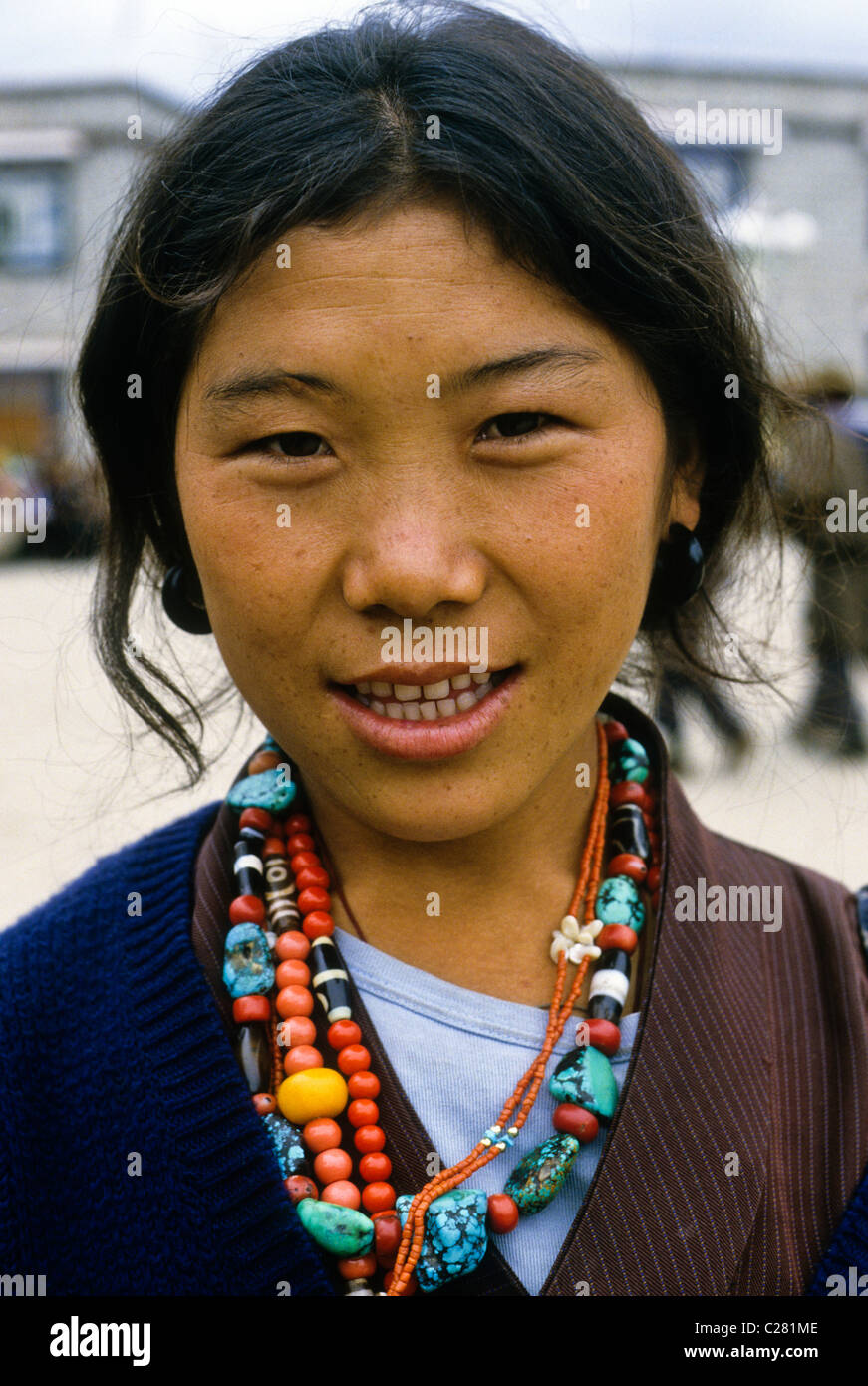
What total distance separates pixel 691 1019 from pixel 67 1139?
2.20 ft

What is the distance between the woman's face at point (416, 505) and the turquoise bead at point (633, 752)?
32 cm

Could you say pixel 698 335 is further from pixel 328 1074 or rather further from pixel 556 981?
pixel 328 1074

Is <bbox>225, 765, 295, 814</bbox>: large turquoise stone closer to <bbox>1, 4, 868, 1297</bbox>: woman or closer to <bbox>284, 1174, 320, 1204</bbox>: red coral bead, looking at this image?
<bbox>1, 4, 868, 1297</bbox>: woman

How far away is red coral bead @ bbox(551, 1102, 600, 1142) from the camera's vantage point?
48.9 inches

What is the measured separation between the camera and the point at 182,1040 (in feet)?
4.09

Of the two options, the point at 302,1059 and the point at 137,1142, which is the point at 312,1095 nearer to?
the point at 302,1059

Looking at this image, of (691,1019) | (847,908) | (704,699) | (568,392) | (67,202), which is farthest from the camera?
(67,202)

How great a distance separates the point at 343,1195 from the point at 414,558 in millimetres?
645

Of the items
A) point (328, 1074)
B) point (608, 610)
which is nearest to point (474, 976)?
point (328, 1074)

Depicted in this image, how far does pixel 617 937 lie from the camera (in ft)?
4.56

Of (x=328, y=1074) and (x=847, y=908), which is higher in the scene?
(x=847, y=908)

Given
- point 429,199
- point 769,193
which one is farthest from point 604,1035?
point 769,193

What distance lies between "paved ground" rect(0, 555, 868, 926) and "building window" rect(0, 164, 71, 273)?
1112 centimetres

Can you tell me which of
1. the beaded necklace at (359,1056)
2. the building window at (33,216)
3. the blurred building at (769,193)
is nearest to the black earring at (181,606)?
the beaded necklace at (359,1056)
